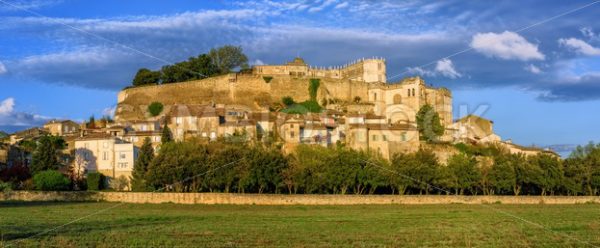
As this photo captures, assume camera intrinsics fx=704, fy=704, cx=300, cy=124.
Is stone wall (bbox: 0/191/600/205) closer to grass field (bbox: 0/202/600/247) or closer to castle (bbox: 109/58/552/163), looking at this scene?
grass field (bbox: 0/202/600/247)

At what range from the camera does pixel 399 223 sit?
31234 millimetres

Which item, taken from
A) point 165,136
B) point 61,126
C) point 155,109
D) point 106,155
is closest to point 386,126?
point 165,136

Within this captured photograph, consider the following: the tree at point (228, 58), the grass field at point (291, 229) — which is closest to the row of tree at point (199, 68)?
the tree at point (228, 58)

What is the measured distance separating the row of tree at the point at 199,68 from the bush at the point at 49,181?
37618mm

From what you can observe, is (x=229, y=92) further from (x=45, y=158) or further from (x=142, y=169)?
(x=142, y=169)

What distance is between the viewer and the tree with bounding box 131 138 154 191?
56287mm

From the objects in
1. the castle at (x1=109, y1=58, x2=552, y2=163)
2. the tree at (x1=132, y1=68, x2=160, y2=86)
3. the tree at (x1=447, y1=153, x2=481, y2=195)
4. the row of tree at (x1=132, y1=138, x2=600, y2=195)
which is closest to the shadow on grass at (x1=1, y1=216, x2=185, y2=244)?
the row of tree at (x1=132, y1=138, x2=600, y2=195)

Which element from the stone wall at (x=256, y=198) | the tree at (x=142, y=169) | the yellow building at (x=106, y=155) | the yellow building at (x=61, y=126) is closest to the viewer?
the stone wall at (x=256, y=198)

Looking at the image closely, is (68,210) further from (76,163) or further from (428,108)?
(428,108)

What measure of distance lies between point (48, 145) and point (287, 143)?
2222cm

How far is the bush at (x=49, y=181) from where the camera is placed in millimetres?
57125

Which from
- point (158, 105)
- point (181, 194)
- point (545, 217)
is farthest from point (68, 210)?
point (158, 105)

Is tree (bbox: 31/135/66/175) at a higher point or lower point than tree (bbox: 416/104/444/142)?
lower

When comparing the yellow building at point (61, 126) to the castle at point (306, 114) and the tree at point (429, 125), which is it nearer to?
the castle at point (306, 114)
